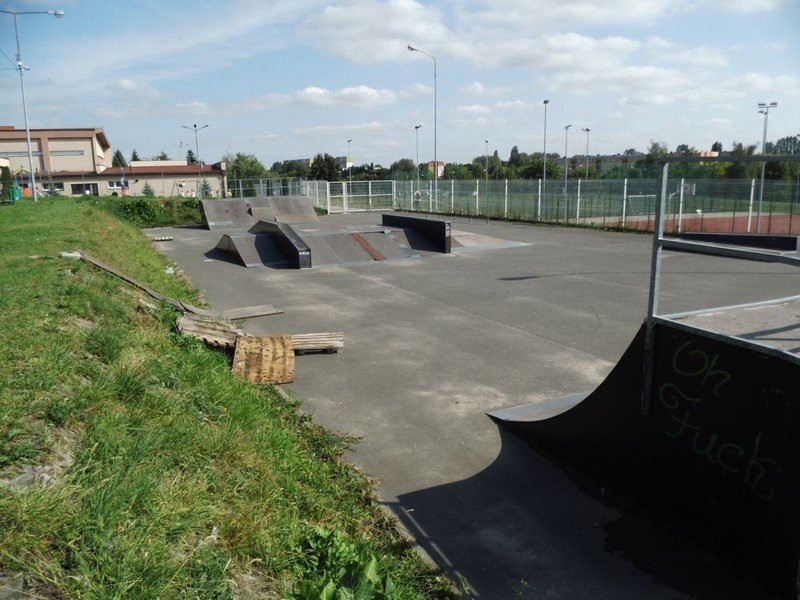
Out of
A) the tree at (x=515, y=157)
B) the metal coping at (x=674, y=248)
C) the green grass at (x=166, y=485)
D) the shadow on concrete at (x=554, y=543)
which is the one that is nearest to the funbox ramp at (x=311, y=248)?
the green grass at (x=166, y=485)

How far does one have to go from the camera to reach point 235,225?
31562mm

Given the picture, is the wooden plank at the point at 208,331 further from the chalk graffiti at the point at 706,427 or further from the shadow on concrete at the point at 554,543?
the chalk graffiti at the point at 706,427

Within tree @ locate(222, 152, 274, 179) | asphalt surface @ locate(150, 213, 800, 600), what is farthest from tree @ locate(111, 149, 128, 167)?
asphalt surface @ locate(150, 213, 800, 600)

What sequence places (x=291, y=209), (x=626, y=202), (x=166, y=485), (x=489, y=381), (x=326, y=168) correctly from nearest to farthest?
(x=166, y=485) < (x=489, y=381) < (x=626, y=202) < (x=291, y=209) < (x=326, y=168)

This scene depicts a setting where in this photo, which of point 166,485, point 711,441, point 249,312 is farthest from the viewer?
point 249,312

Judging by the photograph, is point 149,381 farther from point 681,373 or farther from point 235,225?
point 235,225

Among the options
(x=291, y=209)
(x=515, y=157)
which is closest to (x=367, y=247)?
(x=291, y=209)

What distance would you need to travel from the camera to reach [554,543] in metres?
4.27

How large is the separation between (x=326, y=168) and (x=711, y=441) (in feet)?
268

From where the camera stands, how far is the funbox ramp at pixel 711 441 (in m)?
3.50

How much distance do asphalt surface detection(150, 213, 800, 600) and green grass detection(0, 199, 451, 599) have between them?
21.1 inches

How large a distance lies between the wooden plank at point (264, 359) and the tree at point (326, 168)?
7537 centimetres

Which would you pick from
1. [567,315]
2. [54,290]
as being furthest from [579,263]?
[54,290]

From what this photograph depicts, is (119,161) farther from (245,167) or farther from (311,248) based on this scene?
(311,248)
